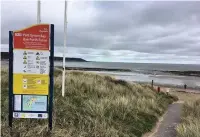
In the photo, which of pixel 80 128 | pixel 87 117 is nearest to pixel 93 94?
pixel 87 117

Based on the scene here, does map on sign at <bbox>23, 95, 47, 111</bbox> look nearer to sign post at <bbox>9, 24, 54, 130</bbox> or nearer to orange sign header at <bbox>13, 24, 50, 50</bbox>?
sign post at <bbox>9, 24, 54, 130</bbox>

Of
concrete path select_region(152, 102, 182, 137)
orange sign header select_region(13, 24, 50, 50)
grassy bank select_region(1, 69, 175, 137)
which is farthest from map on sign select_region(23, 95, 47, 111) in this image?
concrete path select_region(152, 102, 182, 137)

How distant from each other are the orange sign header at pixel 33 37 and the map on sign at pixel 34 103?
1.07 meters

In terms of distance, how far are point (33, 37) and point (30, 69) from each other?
0.70 m

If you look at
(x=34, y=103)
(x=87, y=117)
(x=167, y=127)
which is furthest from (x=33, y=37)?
(x=167, y=127)

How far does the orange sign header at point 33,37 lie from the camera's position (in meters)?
6.94

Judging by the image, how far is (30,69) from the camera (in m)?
7.02

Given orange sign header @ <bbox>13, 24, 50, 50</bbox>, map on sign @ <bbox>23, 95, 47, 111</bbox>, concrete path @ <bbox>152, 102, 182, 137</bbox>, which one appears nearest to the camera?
orange sign header @ <bbox>13, 24, 50, 50</bbox>

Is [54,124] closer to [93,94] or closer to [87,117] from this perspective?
[87,117]

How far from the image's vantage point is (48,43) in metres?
7.03

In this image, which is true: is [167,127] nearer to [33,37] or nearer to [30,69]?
[30,69]

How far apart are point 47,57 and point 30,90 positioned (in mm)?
807

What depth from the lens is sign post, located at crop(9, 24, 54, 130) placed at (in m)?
6.97

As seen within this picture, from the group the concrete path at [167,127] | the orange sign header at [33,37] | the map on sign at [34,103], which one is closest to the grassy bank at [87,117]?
the concrete path at [167,127]
